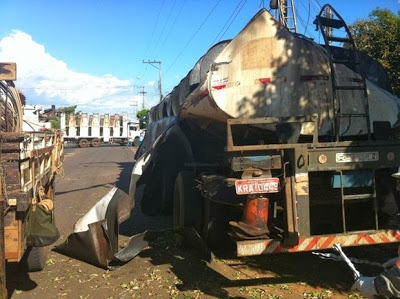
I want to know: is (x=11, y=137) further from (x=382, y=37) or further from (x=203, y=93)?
(x=382, y=37)

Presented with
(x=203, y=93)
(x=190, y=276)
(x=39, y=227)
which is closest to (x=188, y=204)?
(x=190, y=276)

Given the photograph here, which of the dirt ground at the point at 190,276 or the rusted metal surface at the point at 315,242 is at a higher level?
the rusted metal surface at the point at 315,242

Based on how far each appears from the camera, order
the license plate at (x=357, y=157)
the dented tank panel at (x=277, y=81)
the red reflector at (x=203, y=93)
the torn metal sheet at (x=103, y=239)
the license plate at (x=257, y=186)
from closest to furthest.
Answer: the license plate at (x=257, y=186) → the license plate at (x=357, y=157) → the dented tank panel at (x=277, y=81) → the red reflector at (x=203, y=93) → the torn metal sheet at (x=103, y=239)

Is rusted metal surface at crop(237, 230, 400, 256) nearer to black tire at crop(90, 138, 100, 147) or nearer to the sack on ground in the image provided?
the sack on ground

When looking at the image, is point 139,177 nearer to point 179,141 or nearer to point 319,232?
point 179,141

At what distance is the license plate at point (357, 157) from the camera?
15.1ft

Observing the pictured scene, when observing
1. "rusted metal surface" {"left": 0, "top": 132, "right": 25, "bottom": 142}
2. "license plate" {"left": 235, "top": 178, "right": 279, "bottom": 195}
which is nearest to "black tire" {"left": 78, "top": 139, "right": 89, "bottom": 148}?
"rusted metal surface" {"left": 0, "top": 132, "right": 25, "bottom": 142}

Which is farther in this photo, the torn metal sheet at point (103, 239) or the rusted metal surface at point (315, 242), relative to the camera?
the torn metal sheet at point (103, 239)

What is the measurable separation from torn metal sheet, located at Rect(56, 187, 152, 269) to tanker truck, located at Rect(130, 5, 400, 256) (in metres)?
0.97

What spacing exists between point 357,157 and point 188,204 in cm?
260

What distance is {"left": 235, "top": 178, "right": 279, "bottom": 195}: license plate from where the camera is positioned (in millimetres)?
4305

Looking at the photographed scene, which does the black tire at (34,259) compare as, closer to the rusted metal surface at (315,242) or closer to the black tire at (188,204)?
the black tire at (188,204)

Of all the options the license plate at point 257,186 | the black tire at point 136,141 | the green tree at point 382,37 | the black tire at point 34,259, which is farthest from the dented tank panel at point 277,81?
the black tire at point 136,141

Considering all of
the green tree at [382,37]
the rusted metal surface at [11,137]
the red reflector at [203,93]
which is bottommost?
the rusted metal surface at [11,137]
